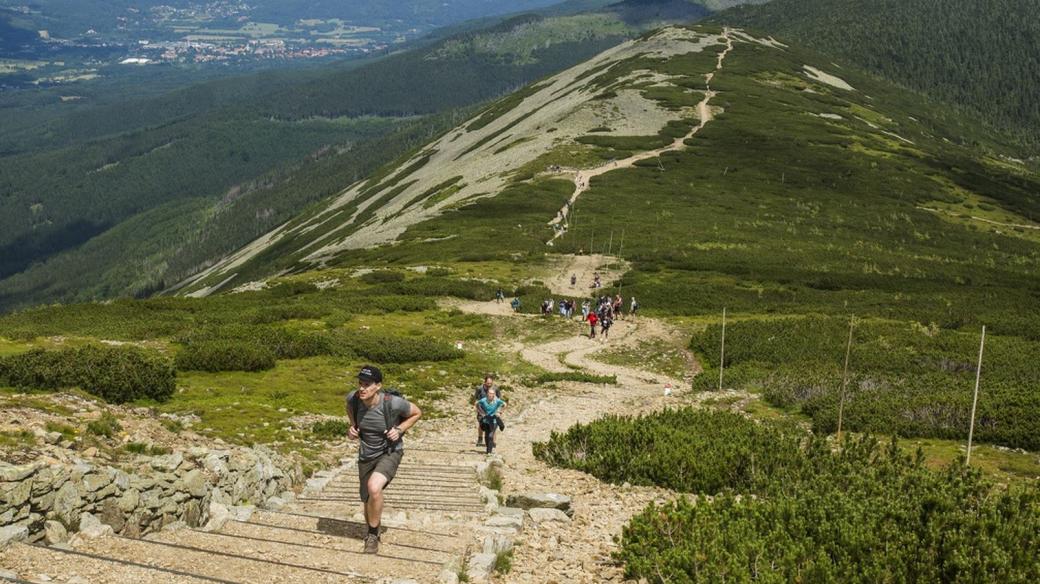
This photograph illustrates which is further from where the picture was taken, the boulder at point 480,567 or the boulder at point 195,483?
the boulder at point 195,483

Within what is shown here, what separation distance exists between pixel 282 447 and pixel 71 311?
1297 inches

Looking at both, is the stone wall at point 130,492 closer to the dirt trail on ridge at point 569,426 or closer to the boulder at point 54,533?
the boulder at point 54,533

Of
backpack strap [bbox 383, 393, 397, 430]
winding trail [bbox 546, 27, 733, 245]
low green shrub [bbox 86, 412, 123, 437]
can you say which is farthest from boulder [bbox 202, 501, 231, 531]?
winding trail [bbox 546, 27, 733, 245]

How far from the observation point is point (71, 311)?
46.2m

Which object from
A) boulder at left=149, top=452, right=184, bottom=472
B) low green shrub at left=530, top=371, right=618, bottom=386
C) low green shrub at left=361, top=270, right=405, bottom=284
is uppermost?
boulder at left=149, top=452, right=184, bottom=472

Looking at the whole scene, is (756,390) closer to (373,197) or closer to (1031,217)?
(1031,217)

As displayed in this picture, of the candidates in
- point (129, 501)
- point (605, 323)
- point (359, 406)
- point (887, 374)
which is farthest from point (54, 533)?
point (605, 323)

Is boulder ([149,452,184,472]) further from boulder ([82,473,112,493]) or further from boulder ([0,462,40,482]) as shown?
boulder ([0,462,40,482])

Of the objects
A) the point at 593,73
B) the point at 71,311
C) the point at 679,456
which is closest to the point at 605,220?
the point at 71,311

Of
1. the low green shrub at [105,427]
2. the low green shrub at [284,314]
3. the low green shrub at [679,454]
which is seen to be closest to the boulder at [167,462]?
the low green shrub at [105,427]

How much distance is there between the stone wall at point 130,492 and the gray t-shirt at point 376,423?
10.6ft

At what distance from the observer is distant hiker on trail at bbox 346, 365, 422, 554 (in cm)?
1228

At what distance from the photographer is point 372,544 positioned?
1165cm

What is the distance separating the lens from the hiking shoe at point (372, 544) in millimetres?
11586
